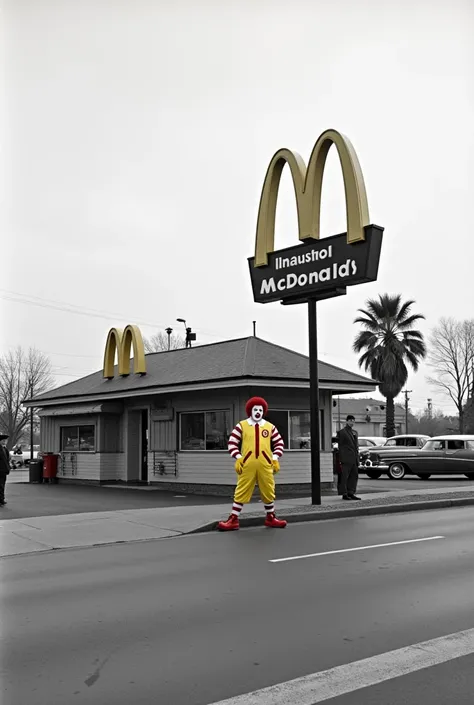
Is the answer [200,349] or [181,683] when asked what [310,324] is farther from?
[181,683]

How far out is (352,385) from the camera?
63.7 feet

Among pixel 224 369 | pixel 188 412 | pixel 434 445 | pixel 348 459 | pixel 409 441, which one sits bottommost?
pixel 348 459

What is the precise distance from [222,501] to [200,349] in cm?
756

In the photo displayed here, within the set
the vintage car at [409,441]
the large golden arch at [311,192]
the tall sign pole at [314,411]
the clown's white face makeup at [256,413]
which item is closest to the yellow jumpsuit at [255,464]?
the clown's white face makeup at [256,413]

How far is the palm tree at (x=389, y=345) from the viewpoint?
35156mm

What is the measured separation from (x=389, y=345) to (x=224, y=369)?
61.0 feet

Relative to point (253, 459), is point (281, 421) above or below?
above

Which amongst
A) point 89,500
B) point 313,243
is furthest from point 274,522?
point 89,500

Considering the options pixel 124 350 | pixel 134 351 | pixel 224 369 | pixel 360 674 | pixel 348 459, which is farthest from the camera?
pixel 124 350

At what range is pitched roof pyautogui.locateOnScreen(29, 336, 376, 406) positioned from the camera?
18.3m

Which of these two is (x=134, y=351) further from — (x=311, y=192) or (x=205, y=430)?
(x=311, y=192)

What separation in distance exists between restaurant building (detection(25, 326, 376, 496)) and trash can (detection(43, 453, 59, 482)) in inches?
7.6

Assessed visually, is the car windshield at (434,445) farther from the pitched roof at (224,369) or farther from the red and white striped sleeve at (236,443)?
the red and white striped sleeve at (236,443)

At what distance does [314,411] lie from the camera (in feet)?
46.6
